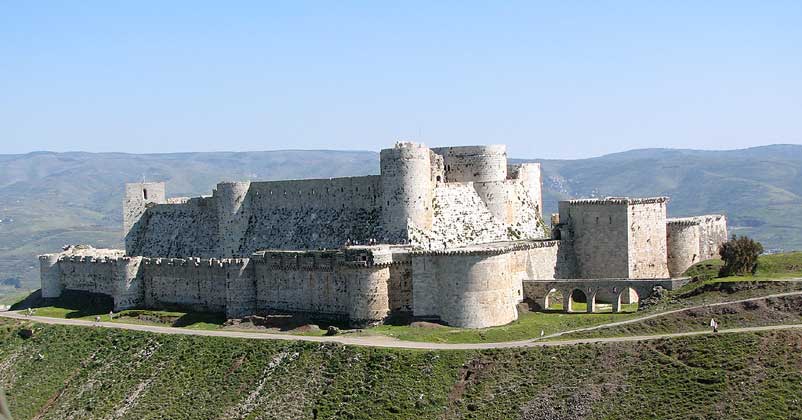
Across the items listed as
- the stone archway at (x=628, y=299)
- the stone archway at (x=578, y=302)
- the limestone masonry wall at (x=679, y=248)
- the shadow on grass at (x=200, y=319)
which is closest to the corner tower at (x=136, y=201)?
the shadow on grass at (x=200, y=319)

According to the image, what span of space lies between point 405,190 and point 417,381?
21051 millimetres

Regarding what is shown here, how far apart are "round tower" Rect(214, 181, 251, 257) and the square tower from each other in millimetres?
30132

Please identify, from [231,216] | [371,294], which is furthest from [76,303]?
[371,294]

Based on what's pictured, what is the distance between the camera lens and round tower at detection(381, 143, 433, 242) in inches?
3000

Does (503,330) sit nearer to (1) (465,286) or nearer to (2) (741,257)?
(1) (465,286)

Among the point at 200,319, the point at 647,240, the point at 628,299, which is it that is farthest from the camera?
the point at 200,319

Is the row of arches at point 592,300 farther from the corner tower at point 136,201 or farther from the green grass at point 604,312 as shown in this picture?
the corner tower at point 136,201

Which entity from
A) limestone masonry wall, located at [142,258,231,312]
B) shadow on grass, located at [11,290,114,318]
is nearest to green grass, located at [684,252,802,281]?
limestone masonry wall, located at [142,258,231,312]

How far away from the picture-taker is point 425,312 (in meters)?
67.4

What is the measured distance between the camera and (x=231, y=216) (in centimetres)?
9162

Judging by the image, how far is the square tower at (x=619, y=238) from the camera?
2990 inches

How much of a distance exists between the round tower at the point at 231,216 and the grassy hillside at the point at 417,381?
17.8 metres

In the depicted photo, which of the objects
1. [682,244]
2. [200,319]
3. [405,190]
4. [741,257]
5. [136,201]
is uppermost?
[405,190]

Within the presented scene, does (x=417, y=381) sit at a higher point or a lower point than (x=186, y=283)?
lower
